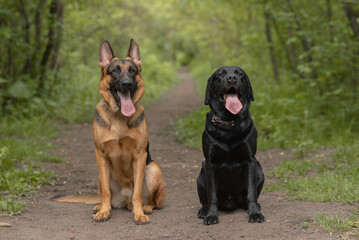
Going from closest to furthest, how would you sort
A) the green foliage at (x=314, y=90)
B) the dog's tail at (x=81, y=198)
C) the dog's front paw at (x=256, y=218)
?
the dog's front paw at (x=256, y=218) < the dog's tail at (x=81, y=198) < the green foliage at (x=314, y=90)

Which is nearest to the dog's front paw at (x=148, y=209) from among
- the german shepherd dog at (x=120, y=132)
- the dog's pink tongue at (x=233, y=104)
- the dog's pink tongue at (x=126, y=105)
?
Result: the german shepherd dog at (x=120, y=132)

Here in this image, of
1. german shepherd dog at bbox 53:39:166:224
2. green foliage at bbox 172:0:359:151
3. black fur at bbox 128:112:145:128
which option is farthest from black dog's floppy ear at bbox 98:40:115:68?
green foliage at bbox 172:0:359:151

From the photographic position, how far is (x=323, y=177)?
554cm

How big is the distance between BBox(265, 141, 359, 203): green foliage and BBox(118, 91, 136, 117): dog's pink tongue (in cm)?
213

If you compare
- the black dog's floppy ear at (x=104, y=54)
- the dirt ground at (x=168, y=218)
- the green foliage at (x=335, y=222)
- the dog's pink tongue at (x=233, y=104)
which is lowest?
the dirt ground at (x=168, y=218)

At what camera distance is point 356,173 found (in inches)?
223

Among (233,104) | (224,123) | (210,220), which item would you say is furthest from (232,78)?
(210,220)

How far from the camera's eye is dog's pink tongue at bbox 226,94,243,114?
410cm

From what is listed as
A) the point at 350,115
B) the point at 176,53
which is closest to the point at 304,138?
the point at 350,115

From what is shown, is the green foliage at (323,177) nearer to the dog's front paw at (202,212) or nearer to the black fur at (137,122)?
the dog's front paw at (202,212)

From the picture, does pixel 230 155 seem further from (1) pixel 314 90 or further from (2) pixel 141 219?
(1) pixel 314 90

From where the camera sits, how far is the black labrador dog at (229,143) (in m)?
4.14

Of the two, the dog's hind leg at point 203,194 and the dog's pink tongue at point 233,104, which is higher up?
the dog's pink tongue at point 233,104

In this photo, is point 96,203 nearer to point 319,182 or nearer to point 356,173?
point 319,182
